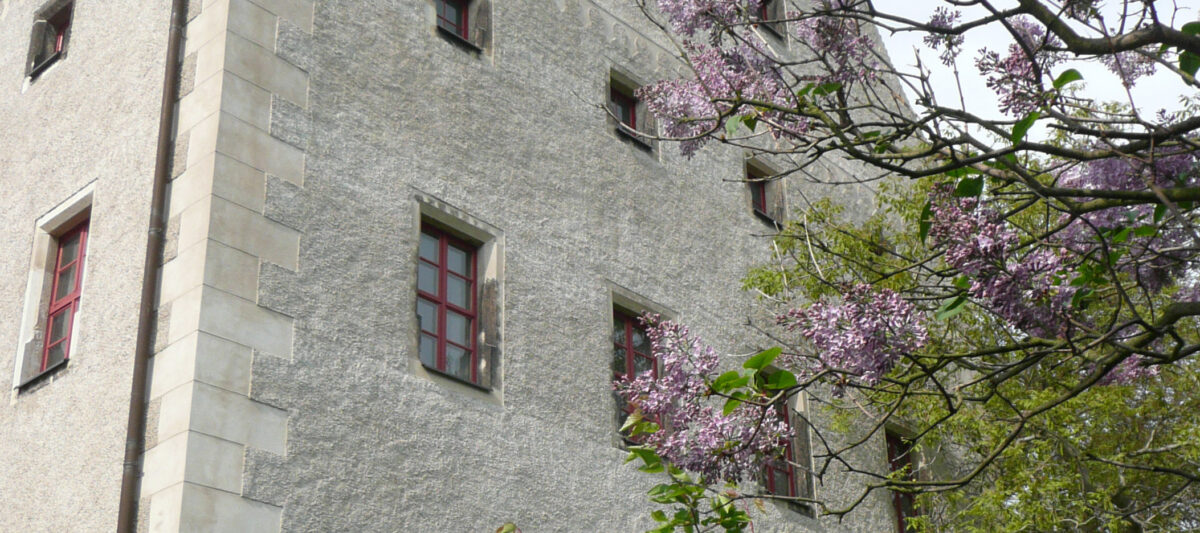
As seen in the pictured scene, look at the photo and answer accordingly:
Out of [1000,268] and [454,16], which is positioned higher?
[454,16]

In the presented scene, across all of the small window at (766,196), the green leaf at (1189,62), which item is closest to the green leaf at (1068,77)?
the green leaf at (1189,62)

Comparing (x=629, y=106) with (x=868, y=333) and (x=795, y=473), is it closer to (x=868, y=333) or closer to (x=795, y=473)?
(x=795, y=473)

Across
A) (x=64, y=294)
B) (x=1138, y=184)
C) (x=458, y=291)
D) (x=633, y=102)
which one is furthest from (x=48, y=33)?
(x=1138, y=184)

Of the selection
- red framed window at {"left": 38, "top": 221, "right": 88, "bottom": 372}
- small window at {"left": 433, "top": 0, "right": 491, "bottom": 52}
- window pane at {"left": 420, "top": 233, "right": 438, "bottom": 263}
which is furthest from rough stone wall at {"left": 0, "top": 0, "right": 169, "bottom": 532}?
small window at {"left": 433, "top": 0, "right": 491, "bottom": 52}

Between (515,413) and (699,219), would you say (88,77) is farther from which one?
(699,219)

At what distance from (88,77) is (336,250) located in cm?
309

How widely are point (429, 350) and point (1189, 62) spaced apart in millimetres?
6474

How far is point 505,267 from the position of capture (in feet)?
37.5

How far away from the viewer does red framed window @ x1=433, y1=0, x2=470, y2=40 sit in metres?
12.4

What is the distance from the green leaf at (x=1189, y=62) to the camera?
5727 mm

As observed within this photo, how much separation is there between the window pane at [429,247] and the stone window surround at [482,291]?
126mm

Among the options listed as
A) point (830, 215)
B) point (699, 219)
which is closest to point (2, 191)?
point (699, 219)

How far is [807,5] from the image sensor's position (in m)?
18.1

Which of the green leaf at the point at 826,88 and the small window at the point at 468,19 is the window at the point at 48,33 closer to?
the small window at the point at 468,19
